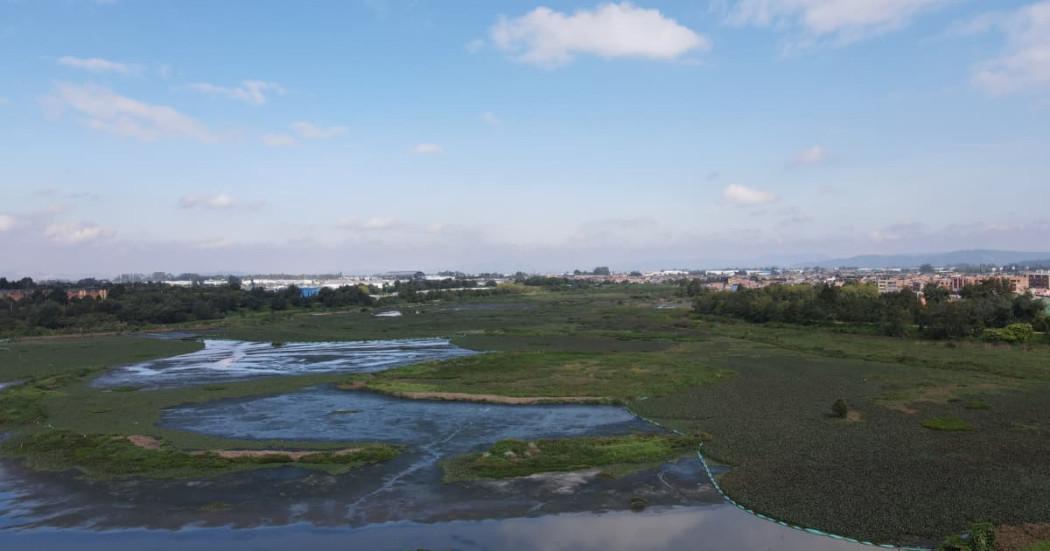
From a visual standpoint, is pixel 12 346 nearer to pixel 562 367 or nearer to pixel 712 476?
pixel 562 367

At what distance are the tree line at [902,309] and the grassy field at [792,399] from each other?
10.4 ft

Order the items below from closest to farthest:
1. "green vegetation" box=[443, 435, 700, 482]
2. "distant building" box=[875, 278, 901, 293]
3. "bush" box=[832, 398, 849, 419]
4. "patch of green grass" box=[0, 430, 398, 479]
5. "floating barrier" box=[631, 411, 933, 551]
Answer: "floating barrier" box=[631, 411, 933, 551] → "green vegetation" box=[443, 435, 700, 482] → "patch of green grass" box=[0, 430, 398, 479] → "bush" box=[832, 398, 849, 419] → "distant building" box=[875, 278, 901, 293]

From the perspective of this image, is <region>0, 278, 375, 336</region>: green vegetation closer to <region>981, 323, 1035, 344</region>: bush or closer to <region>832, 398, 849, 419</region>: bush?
<region>832, 398, 849, 419</region>: bush

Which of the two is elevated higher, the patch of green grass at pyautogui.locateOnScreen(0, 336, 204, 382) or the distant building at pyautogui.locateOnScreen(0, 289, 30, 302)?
the distant building at pyautogui.locateOnScreen(0, 289, 30, 302)

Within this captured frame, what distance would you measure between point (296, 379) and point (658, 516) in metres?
24.3

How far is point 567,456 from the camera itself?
19.6 meters

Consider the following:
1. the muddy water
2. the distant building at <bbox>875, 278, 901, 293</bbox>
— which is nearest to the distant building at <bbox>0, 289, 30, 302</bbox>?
the muddy water

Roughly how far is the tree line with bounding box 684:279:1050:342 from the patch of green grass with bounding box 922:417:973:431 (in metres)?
24.4

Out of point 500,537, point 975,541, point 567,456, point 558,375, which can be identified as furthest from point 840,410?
point 500,537

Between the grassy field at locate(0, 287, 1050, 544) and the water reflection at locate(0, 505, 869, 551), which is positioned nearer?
the water reflection at locate(0, 505, 869, 551)

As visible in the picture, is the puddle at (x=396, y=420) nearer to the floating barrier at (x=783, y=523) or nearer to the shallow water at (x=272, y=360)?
the floating barrier at (x=783, y=523)

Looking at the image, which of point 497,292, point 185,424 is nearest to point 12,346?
point 185,424

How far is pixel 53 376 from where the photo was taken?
3619cm

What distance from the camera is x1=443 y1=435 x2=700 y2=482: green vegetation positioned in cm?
1847
